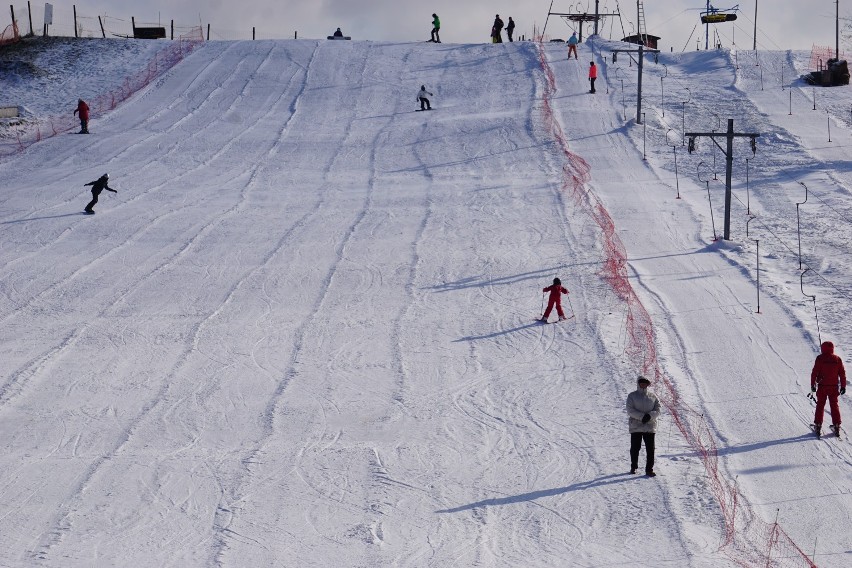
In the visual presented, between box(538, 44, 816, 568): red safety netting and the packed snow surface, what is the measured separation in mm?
56

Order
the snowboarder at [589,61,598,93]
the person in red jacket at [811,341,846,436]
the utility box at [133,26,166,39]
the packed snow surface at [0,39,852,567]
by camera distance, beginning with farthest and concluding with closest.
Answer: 1. the utility box at [133,26,166,39]
2. the snowboarder at [589,61,598,93]
3. the person in red jacket at [811,341,846,436]
4. the packed snow surface at [0,39,852,567]

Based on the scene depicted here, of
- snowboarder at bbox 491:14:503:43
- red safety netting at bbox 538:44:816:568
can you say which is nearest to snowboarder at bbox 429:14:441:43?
snowboarder at bbox 491:14:503:43

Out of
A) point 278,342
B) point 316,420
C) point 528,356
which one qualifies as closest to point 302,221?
point 278,342

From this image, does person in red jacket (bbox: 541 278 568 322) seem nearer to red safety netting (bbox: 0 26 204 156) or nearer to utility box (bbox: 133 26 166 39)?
red safety netting (bbox: 0 26 204 156)

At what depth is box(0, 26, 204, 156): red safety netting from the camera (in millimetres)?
39344

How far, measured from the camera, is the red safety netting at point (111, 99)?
129 ft

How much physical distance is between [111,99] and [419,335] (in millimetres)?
30261

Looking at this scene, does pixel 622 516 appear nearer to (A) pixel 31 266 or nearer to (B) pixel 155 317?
(B) pixel 155 317

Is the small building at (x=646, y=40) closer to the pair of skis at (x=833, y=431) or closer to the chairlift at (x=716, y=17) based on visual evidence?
the chairlift at (x=716, y=17)

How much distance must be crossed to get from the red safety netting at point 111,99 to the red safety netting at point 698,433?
20663mm

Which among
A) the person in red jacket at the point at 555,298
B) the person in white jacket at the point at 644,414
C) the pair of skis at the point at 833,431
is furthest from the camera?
the person in red jacket at the point at 555,298

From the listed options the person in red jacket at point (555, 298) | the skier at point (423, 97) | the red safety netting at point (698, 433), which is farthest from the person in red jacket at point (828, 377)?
the skier at point (423, 97)

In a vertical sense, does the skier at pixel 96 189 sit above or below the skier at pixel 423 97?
below

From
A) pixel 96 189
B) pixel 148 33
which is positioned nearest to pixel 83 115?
pixel 96 189
